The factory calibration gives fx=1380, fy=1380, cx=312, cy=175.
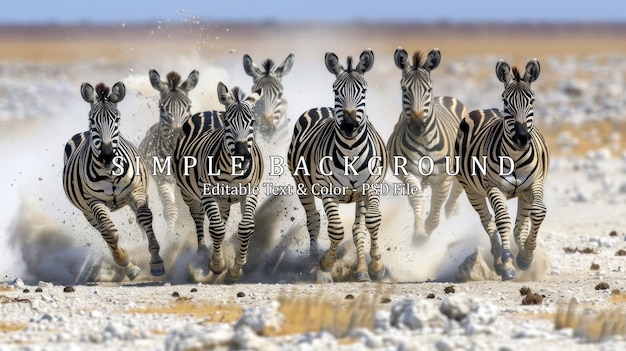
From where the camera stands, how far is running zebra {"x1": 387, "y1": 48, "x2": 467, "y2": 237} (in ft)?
54.7

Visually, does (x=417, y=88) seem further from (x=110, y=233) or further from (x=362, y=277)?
(x=110, y=233)

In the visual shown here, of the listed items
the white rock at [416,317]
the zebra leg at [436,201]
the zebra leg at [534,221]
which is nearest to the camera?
the white rock at [416,317]

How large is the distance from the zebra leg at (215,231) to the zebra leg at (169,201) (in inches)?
73.4

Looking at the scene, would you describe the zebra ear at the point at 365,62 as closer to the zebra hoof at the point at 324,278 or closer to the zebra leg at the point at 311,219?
the zebra leg at the point at 311,219

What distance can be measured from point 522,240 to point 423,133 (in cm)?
232

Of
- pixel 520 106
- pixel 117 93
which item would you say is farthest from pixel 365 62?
pixel 117 93

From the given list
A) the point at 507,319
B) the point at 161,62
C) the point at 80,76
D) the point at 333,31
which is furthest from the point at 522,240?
the point at 80,76

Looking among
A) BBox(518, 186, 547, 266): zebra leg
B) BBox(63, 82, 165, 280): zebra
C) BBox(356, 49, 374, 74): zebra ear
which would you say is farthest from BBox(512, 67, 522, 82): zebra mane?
BBox(63, 82, 165, 280): zebra

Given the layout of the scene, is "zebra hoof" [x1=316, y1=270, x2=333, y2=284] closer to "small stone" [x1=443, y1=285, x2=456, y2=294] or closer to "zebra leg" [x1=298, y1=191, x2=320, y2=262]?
"zebra leg" [x1=298, y1=191, x2=320, y2=262]

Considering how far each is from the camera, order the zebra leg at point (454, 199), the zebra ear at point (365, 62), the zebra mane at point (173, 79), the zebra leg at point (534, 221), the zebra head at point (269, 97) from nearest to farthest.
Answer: the zebra leg at point (534, 221) → the zebra ear at point (365, 62) → the zebra mane at point (173, 79) → the zebra head at point (269, 97) → the zebra leg at point (454, 199)

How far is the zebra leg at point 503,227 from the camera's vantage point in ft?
48.8

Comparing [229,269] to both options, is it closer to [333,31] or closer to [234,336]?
[234,336]

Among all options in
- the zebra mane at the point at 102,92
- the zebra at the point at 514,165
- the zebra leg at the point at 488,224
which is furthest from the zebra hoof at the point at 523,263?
the zebra mane at the point at 102,92

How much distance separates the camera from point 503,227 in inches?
587
